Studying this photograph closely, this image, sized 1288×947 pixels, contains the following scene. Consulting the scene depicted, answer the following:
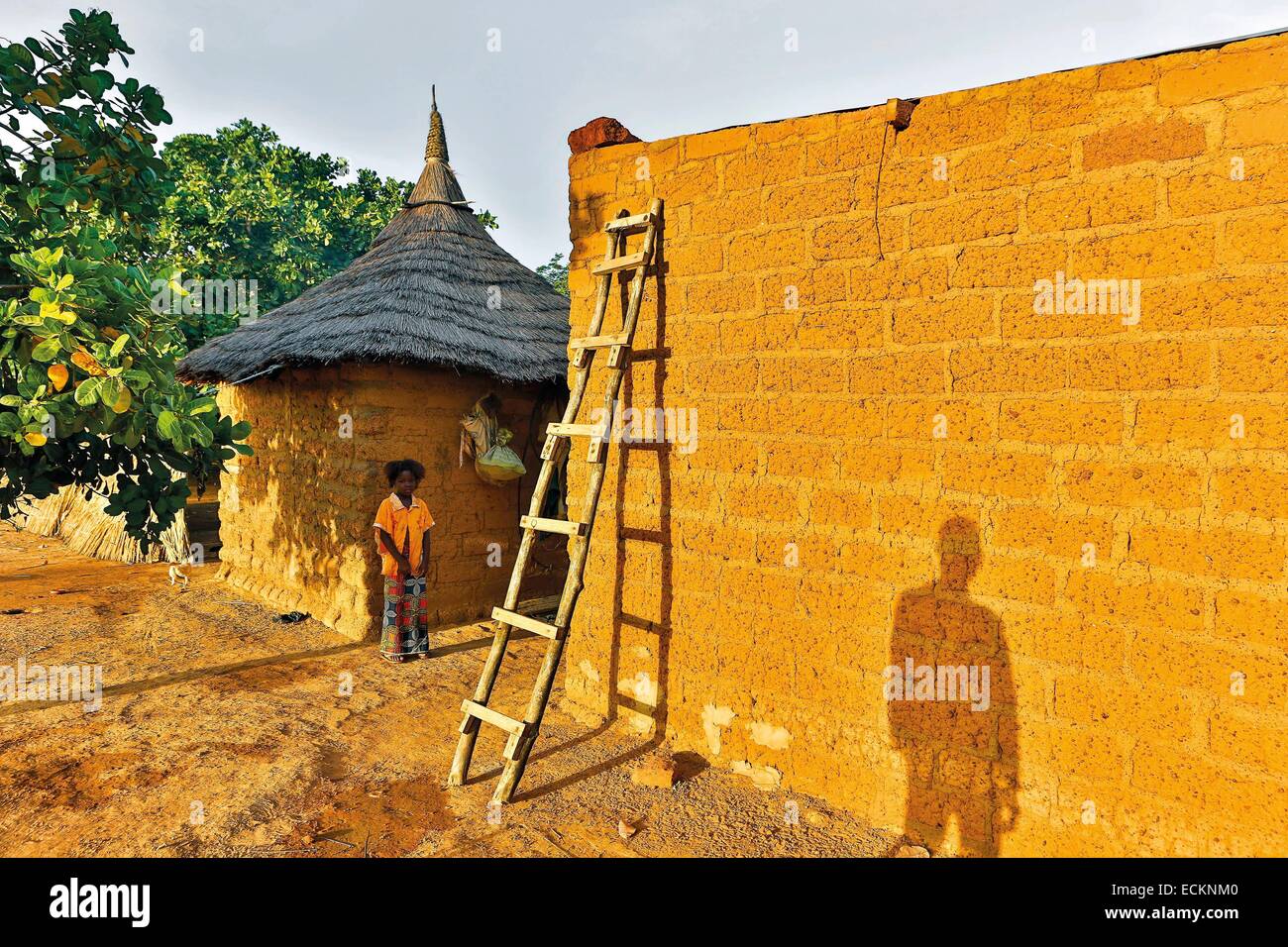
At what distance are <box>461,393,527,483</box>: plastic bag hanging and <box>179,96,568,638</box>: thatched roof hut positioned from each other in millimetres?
102

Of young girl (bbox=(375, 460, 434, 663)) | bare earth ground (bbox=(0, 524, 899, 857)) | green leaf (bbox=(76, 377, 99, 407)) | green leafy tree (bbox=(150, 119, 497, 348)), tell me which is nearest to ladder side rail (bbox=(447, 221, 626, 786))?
bare earth ground (bbox=(0, 524, 899, 857))

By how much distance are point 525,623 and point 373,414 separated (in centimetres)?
347

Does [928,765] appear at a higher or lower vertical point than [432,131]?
lower

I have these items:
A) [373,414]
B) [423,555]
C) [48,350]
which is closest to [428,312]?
[373,414]

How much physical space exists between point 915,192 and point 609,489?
7.45 ft

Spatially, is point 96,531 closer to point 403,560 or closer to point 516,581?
point 403,560

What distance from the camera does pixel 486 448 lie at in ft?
22.3

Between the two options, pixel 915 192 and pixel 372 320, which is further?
pixel 372 320

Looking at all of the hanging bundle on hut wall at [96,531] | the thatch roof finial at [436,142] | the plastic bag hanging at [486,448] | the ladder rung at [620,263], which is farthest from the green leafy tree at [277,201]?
the ladder rung at [620,263]

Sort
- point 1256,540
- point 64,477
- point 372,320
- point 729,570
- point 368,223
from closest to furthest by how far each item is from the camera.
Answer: point 1256,540, point 729,570, point 64,477, point 372,320, point 368,223

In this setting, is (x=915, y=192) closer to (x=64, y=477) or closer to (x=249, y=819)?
(x=249, y=819)
